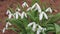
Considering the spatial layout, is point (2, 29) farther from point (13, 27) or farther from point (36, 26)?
point (36, 26)

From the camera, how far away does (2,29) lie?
17.2 ft

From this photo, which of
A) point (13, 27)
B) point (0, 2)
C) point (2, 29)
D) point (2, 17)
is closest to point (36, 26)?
point (13, 27)

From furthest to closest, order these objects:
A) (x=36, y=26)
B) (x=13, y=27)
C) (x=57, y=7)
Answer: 1. (x=57, y=7)
2. (x=13, y=27)
3. (x=36, y=26)

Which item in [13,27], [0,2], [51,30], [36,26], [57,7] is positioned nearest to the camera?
[36,26]

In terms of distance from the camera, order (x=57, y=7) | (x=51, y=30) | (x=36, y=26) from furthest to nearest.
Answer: (x=57, y=7), (x=51, y=30), (x=36, y=26)

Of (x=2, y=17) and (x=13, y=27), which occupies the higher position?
(x=2, y=17)

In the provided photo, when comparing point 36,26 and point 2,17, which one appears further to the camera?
point 2,17

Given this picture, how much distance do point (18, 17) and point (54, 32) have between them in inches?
33.1

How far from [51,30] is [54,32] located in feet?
0.30

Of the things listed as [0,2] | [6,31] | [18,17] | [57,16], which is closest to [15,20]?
[18,17]

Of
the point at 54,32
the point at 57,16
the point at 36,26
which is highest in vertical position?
the point at 57,16

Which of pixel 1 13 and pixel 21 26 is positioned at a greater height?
pixel 1 13

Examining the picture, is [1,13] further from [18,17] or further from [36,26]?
[36,26]

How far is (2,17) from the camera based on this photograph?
18.7ft
